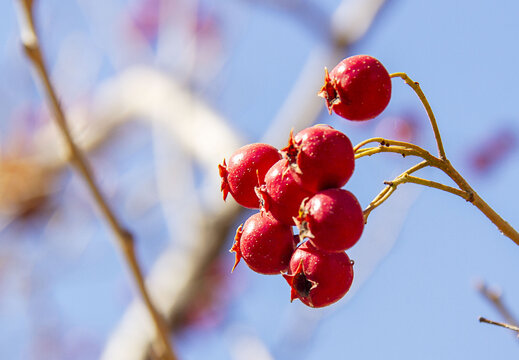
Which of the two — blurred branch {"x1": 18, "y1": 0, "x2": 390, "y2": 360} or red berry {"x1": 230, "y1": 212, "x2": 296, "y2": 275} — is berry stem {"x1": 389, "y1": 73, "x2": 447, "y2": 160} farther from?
blurred branch {"x1": 18, "y1": 0, "x2": 390, "y2": 360}

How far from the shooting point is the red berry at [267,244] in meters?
0.77

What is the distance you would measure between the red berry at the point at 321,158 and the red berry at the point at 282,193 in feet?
0.05

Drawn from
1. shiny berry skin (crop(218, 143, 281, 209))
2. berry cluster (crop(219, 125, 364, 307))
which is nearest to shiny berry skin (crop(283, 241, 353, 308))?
berry cluster (crop(219, 125, 364, 307))

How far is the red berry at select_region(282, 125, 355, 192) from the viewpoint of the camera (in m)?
0.72

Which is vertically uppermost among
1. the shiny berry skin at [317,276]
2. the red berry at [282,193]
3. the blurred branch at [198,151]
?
the red berry at [282,193]

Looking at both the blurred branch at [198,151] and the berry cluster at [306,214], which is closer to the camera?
the berry cluster at [306,214]

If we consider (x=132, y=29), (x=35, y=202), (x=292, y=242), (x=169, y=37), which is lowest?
(x=35, y=202)

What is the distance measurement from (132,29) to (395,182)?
498 cm

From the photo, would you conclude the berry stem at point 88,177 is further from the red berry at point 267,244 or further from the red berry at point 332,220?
the red berry at point 332,220

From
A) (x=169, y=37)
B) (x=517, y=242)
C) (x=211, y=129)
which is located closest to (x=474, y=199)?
(x=517, y=242)

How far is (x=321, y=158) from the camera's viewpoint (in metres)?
0.71

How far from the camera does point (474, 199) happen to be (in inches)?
27.2

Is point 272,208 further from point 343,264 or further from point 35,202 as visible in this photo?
point 35,202

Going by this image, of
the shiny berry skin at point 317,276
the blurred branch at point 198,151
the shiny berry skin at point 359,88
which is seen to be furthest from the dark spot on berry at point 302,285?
the blurred branch at point 198,151
